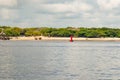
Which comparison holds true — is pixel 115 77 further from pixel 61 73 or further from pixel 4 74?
pixel 4 74

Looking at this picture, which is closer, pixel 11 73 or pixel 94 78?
pixel 94 78

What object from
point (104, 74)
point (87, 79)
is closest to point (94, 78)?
point (87, 79)

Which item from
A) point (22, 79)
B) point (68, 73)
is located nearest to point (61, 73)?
point (68, 73)

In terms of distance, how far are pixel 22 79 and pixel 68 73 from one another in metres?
8.60

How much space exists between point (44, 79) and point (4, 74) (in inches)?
261

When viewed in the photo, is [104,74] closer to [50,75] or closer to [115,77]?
[115,77]

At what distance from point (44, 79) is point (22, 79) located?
2.52 metres

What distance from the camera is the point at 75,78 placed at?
49.1m

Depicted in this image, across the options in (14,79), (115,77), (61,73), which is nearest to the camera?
(14,79)

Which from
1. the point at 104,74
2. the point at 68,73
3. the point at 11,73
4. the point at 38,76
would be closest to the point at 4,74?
the point at 11,73

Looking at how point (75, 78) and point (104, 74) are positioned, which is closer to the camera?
point (75, 78)

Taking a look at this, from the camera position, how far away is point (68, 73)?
179 feet

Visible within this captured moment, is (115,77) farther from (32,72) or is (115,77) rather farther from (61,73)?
(32,72)

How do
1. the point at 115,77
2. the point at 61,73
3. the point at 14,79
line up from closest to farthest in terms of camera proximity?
the point at 14,79, the point at 115,77, the point at 61,73
